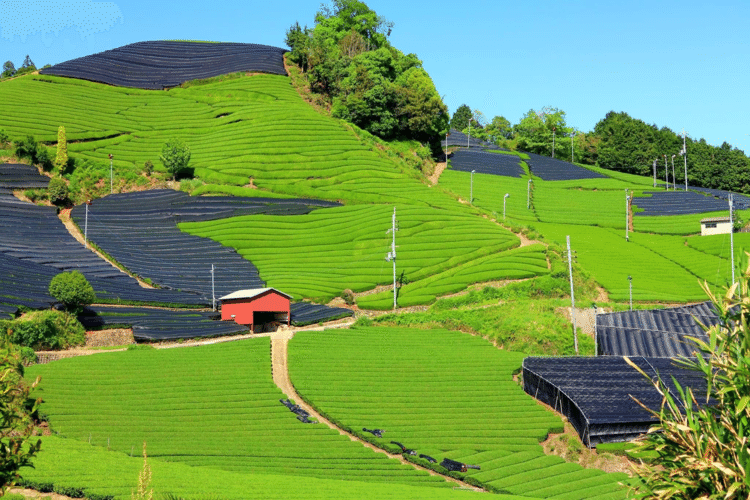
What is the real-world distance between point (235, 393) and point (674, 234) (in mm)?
58053

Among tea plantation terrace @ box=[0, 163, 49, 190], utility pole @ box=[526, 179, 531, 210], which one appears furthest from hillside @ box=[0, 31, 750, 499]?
tea plantation terrace @ box=[0, 163, 49, 190]

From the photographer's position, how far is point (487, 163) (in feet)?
363

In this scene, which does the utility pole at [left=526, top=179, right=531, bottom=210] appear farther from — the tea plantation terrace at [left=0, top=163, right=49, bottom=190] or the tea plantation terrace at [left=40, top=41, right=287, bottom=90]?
the tea plantation terrace at [left=0, top=163, right=49, bottom=190]

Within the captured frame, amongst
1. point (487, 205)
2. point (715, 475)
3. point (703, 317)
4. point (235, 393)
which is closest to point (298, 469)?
point (235, 393)

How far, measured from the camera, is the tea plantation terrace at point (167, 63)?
120m

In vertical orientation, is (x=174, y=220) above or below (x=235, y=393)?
above

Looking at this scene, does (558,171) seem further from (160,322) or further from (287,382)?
(287,382)

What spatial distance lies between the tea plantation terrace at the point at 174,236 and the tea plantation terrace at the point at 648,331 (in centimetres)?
2802

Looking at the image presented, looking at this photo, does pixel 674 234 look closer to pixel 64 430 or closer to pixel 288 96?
pixel 288 96

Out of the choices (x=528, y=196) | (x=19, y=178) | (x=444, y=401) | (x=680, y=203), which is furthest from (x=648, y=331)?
(x=19, y=178)

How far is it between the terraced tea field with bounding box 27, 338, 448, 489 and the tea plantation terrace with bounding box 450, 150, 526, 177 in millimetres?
64456

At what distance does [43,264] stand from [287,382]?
88.5 ft

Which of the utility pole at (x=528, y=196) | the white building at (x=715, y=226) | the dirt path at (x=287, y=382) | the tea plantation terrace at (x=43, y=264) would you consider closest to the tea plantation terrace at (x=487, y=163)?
the utility pole at (x=528, y=196)

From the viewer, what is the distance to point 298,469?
106 feet
